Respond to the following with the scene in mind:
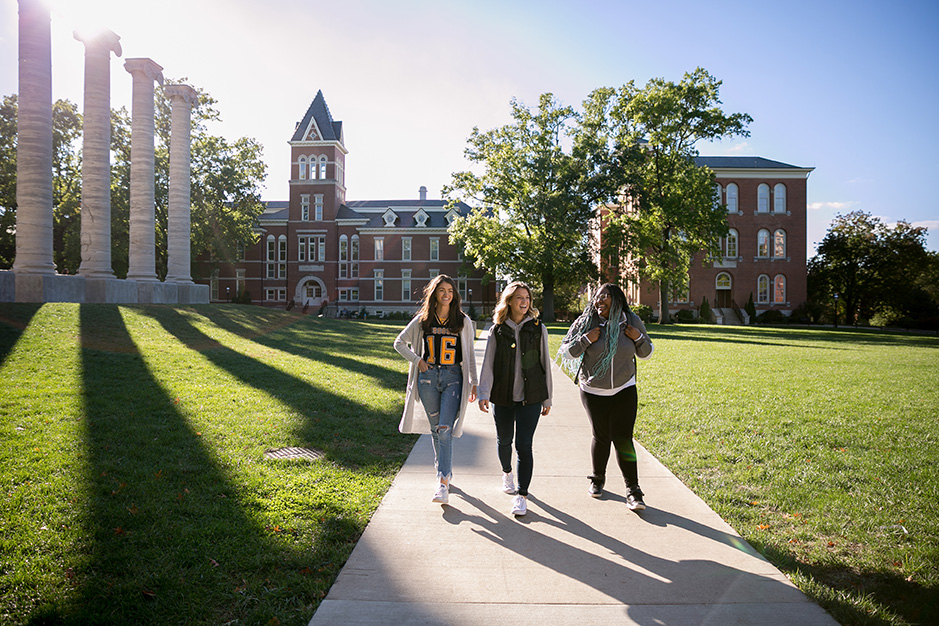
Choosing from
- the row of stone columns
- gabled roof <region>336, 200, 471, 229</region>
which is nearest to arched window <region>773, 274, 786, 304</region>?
gabled roof <region>336, 200, 471, 229</region>

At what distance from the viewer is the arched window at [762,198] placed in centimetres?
5072

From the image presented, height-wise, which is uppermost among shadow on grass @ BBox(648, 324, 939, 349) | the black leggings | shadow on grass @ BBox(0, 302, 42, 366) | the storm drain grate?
shadow on grass @ BBox(0, 302, 42, 366)

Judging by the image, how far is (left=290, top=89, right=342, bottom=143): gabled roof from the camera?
55188 mm


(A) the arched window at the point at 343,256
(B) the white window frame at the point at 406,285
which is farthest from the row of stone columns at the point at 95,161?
(B) the white window frame at the point at 406,285

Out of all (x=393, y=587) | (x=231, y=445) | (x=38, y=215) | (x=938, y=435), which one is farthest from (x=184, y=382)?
(x=38, y=215)

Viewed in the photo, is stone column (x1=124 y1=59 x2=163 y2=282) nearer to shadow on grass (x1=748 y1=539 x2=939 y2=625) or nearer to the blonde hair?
the blonde hair

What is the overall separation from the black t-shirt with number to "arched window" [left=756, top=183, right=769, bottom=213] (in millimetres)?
53580

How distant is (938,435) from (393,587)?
27.4 ft

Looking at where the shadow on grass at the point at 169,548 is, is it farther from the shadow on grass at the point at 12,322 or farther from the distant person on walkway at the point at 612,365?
the shadow on grass at the point at 12,322

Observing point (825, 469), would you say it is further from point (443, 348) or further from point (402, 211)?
point (402, 211)

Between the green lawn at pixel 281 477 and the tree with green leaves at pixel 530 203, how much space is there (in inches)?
925

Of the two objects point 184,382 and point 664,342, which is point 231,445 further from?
point 664,342

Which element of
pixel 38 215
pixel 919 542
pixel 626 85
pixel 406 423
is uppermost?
pixel 626 85

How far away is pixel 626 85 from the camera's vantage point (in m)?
38.0
